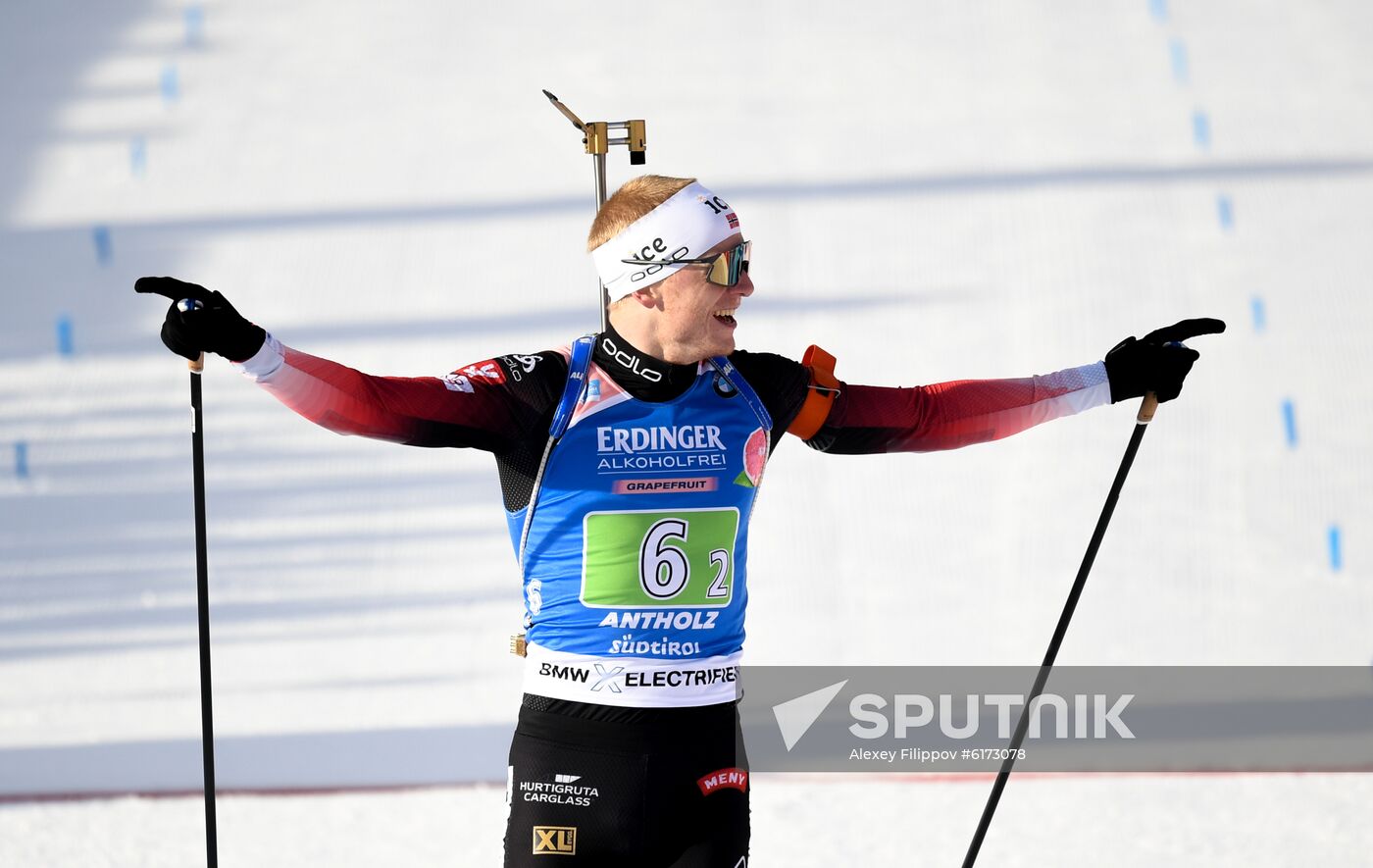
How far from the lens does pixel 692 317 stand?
215cm

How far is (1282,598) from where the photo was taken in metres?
4.89

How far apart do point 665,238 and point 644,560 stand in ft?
1.48

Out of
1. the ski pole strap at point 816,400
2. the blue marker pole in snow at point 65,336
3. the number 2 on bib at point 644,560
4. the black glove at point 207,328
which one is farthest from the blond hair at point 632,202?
the blue marker pole in snow at point 65,336

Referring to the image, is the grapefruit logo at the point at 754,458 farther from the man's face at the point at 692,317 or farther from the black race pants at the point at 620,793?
the black race pants at the point at 620,793

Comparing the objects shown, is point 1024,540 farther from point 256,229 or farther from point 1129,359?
point 256,229

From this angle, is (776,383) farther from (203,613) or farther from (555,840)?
(203,613)

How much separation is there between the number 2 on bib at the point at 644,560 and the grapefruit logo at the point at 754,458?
102 mm

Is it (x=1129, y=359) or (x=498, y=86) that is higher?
(x=498, y=86)

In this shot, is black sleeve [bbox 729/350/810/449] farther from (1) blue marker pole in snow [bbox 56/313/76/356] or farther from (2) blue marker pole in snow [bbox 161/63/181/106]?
(2) blue marker pole in snow [bbox 161/63/181/106]

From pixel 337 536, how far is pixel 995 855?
243cm

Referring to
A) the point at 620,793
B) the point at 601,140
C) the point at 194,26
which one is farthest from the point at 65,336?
the point at 620,793

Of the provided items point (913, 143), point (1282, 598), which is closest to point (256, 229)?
point (913, 143)

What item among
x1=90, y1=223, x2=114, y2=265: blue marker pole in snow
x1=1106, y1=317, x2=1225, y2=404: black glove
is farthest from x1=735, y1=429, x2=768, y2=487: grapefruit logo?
x1=90, y1=223, x2=114, y2=265: blue marker pole in snow

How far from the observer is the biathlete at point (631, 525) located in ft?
6.77
